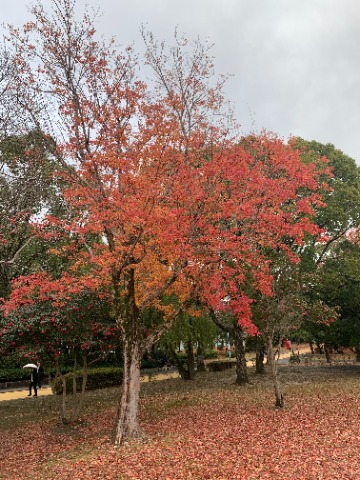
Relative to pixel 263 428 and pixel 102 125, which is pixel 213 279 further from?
pixel 102 125

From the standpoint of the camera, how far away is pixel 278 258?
17406 millimetres

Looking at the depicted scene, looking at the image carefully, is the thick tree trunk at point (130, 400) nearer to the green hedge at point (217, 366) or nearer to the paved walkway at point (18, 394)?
the paved walkway at point (18, 394)

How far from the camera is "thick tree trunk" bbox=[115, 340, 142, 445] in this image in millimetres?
11102

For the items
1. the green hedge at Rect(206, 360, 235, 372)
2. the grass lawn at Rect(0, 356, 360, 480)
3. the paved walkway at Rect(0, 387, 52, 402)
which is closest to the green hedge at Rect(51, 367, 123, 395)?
the paved walkway at Rect(0, 387, 52, 402)

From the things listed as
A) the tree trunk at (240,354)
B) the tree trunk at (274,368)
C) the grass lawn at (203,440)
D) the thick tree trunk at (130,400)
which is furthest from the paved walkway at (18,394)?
the tree trunk at (274,368)

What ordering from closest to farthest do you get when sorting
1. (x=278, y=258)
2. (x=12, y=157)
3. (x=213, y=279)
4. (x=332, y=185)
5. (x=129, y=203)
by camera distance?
(x=129, y=203), (x=213, y=279), (x=278, y=258), (x=12, y=157), (x=332, y=185)

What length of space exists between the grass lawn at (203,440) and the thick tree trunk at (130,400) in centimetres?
46

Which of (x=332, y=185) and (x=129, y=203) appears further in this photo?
(x=332, y=185)

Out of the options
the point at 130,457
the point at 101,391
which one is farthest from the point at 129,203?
the point at 101,391

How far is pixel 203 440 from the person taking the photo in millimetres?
10906

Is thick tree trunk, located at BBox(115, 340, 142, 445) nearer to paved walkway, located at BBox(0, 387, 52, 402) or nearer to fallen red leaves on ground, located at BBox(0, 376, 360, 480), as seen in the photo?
fallen red leaves on ground, located at BBox(0, 376, 360, 480)

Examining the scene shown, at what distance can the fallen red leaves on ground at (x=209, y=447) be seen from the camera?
337 inches

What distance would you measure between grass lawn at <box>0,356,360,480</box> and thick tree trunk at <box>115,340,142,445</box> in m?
0.46

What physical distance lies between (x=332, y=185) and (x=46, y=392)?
71.2ft
